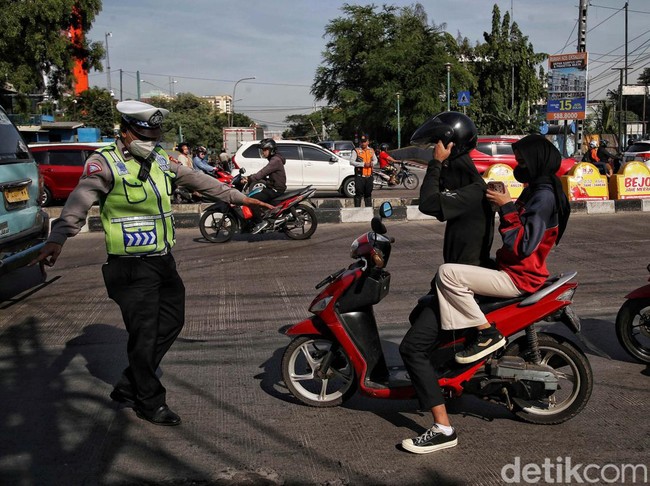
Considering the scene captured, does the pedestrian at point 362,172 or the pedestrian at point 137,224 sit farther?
the pedestrian at point 362,172

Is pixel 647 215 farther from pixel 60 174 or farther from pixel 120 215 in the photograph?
pixel 60 174

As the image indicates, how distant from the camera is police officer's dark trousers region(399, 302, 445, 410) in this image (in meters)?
3.92

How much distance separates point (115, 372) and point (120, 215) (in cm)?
170

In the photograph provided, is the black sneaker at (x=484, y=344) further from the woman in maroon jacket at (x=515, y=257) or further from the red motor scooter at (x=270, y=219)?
the red motor scooter at (x=270, y=219)

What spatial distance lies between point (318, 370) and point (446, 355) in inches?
33.4

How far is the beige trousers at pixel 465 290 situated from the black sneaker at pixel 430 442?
0.58 meters

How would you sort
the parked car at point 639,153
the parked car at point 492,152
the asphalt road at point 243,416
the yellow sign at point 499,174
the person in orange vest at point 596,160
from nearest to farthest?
the asphalt road at point 243,416
the yellow sign at point 499,174
the person in orange vest at point 596,160
the parked car at point 492,152
the parked car at point 639,153

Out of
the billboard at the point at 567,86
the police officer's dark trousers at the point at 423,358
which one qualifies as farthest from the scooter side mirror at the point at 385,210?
the billboard at the point at 567,86

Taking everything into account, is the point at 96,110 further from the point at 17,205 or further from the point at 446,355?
the point at 446,355

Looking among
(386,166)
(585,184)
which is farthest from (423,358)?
(386,166)

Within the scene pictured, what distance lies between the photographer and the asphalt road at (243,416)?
3697 mm

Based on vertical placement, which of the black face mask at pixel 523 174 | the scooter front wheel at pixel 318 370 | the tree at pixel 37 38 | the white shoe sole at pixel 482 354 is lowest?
the scooter front wheel at pixel 318 370

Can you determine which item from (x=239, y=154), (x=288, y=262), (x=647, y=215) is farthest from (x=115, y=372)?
(x=239, y=154)

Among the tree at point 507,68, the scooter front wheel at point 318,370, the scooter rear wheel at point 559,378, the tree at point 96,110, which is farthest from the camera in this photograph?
the tree at point 507,68
